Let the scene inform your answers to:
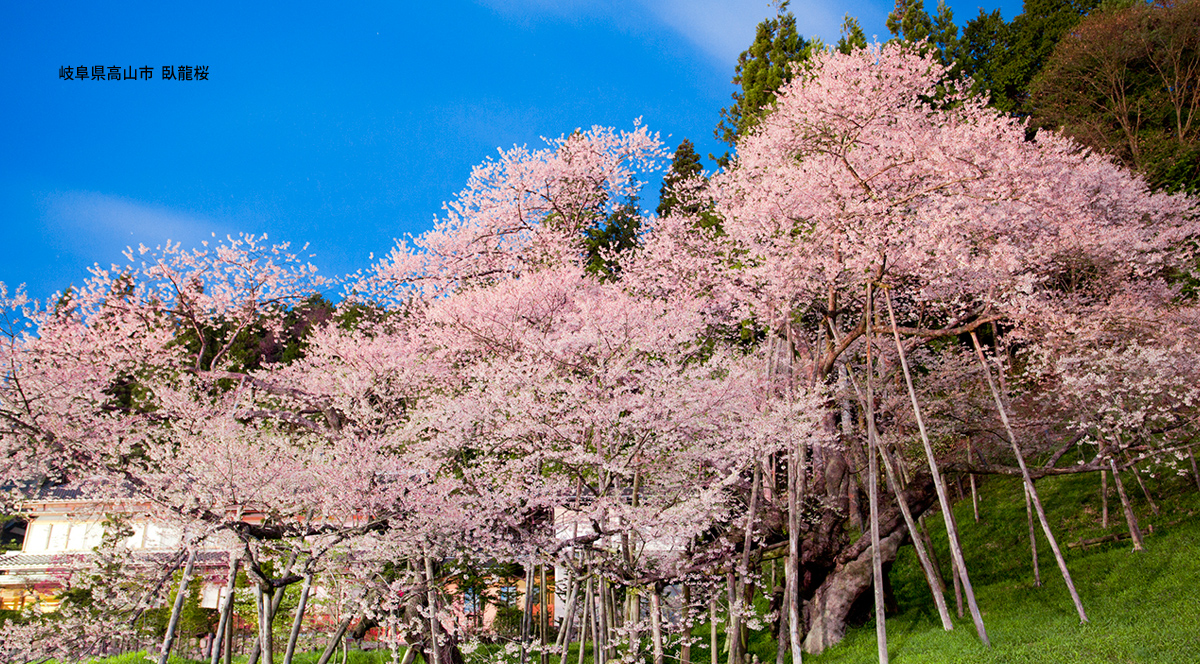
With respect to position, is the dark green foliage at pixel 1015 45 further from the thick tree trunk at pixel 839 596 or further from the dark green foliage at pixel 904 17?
the thick tree trunk at pixel 839 596

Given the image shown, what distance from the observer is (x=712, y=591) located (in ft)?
39.1

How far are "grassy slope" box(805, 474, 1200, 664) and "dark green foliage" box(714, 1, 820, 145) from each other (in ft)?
46.2

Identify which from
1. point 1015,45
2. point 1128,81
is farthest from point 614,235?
point 1015,45

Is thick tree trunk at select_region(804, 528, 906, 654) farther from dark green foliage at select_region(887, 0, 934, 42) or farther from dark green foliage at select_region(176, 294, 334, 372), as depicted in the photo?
dark green foliage at select_region(887, 0, 934, 42)

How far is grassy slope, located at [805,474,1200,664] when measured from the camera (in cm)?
832

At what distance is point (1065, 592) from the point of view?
10.4 meters

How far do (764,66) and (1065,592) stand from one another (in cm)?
1992

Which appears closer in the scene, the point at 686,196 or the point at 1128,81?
the point at 686,196

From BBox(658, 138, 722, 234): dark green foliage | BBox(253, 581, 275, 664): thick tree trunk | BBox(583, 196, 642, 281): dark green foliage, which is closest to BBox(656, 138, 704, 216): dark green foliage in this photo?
BBox(658, 138, 722, 234): dark green foliage

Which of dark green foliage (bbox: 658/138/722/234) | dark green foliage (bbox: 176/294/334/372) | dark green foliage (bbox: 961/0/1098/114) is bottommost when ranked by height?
dark green foliage (bbox: 176/294/334/372)

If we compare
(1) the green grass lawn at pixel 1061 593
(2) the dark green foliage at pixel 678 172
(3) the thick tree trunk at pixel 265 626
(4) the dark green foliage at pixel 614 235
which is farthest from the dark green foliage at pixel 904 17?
(3) the thick tree trunk at pixel 265 626

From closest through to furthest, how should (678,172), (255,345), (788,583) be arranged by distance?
(788,583) < (678,172) < (255,345)

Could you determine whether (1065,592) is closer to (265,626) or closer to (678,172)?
(265,626)

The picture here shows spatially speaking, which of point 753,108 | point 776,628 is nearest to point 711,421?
point 776,628
